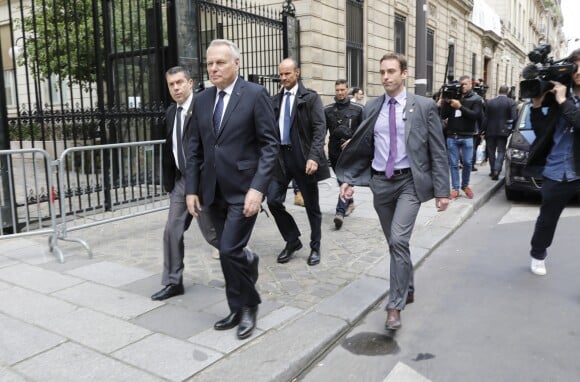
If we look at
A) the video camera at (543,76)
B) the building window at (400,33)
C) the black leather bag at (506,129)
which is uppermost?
the building window at (400,33)

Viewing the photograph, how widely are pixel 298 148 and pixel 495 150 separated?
7.24 m

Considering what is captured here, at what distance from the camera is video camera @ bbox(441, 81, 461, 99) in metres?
8.87

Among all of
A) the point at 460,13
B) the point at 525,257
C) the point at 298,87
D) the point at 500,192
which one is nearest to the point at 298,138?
the point at 298,87

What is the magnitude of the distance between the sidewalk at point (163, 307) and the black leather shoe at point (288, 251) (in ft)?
0.23

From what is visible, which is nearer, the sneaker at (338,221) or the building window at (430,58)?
the sneaker at (338,221)

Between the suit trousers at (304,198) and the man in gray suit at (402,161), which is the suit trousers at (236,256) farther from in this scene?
the suit trousers at (304,198)

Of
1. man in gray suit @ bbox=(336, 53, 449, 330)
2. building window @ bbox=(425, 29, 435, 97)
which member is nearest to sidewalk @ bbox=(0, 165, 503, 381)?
man in gray suit @ bbox=(336, 53, 449, 330)

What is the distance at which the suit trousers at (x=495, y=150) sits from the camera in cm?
1079

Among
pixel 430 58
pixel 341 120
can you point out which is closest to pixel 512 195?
pixel 341 120

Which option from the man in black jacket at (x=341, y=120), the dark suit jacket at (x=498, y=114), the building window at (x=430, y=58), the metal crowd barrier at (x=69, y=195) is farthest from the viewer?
the building window at (x=430, y=58)

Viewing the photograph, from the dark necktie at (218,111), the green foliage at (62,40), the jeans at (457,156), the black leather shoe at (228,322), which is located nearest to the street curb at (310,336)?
the black leather shoe at (228,322)

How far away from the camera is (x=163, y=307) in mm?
4066

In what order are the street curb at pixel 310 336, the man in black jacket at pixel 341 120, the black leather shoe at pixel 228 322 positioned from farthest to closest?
the man in black jacket at pixel 341 120 → the black leather shoe at pixel 228 322 → the street curb at pixel 310 336

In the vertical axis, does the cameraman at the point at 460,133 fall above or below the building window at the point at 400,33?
below
